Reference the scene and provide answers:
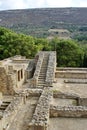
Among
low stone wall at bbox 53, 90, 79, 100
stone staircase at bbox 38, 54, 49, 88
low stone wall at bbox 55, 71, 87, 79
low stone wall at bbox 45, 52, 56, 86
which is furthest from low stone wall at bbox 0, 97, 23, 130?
low stone wall at bbox 55, 71, 87, 79

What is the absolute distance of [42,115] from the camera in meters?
11.3

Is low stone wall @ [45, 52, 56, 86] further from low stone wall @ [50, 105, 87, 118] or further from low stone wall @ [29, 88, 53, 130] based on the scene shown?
low stone wall @ [50, 105, 87, 118]

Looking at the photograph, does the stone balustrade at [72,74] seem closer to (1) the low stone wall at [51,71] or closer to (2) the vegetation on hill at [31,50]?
(1) the low stone wall at [51,71]

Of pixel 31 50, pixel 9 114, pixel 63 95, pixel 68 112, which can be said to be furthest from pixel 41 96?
pixel 31 50

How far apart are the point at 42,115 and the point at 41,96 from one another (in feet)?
8.52

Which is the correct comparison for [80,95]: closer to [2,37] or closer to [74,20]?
[2,37]

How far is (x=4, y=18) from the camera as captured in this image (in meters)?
160

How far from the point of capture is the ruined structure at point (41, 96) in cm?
1161

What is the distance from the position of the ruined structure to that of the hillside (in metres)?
123

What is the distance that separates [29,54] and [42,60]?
36.2ft

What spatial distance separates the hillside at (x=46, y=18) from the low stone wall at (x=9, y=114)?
433 feet

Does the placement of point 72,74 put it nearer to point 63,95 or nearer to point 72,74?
point 72,74

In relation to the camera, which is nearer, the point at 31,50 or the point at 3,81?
the point at 3,81

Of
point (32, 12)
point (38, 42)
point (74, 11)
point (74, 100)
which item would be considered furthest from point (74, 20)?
point (74, 100)
